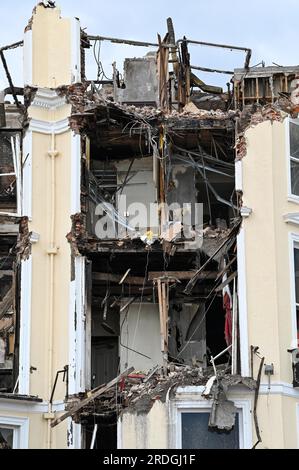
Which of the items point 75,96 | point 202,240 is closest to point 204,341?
point 202,240

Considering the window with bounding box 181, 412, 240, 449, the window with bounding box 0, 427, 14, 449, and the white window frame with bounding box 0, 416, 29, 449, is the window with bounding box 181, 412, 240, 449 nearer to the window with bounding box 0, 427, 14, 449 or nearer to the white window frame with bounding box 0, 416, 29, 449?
the white window frame with bounding box 0, 416, 29, 449

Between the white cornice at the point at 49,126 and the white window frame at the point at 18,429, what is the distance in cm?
715

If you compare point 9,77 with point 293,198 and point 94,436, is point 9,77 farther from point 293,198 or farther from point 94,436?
point 94,436

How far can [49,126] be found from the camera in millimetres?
29109

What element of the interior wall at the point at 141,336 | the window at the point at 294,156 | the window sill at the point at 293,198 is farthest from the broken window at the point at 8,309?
the window at the point at 294,156

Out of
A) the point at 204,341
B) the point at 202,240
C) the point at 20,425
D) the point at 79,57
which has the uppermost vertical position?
the point at 79,57

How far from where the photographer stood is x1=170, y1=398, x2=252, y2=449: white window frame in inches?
1001

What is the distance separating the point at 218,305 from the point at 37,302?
541 centimetres

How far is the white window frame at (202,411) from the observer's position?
1001 inches

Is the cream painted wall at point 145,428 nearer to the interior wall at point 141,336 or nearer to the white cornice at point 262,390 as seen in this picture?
the white cornice at point 262,390

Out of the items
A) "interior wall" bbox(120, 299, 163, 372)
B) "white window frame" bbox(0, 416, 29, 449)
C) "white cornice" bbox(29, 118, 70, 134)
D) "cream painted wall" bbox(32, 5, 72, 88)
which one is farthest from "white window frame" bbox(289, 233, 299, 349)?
"cream painted wall" bbox(32, 5, 72, 88)

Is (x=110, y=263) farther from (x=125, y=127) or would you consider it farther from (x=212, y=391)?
(x=212, y=391)

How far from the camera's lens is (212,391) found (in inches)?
1005

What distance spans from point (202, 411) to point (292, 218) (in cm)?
509
